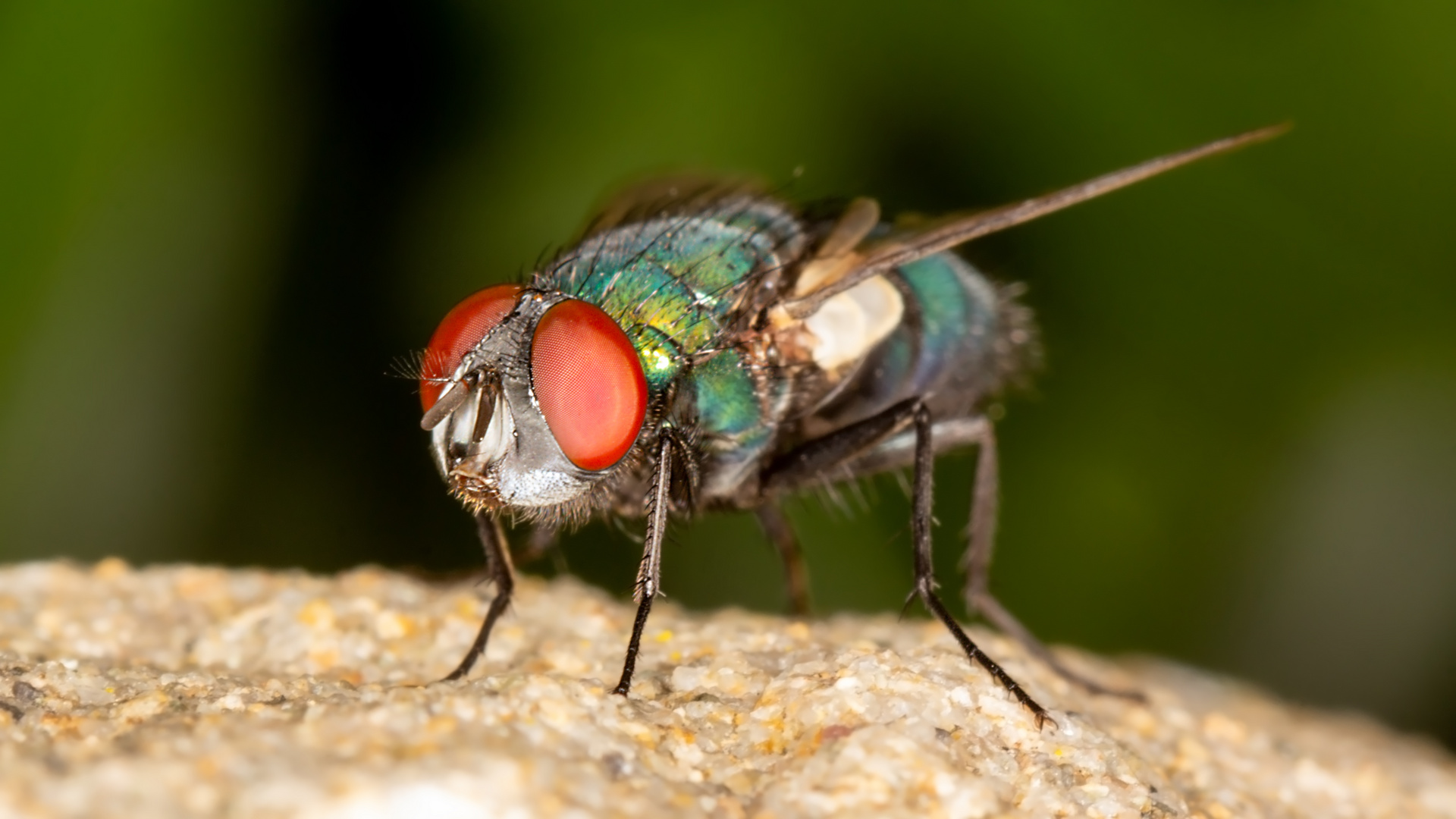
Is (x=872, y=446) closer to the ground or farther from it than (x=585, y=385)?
closer to the ground

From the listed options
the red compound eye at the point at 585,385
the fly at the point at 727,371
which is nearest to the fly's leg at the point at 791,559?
the fly at the point at 727,371

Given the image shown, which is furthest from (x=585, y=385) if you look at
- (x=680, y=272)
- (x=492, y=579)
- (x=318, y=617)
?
(x=318, y=617)

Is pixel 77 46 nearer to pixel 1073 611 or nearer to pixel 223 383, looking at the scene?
pixel 223 383

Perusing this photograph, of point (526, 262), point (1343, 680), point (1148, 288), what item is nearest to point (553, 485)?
point (526, 262)

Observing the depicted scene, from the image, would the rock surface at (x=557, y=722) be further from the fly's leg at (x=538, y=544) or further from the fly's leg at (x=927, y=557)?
the fly's leg at (x=538, y=544)

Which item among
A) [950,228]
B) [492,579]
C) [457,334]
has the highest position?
[950,228]

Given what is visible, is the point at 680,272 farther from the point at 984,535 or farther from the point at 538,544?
the point at 984,535

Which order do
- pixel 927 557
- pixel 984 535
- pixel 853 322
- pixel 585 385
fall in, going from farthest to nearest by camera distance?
pixel 984 535 → pixel 853 322 → pixel 927 557 → pixel 585 385
